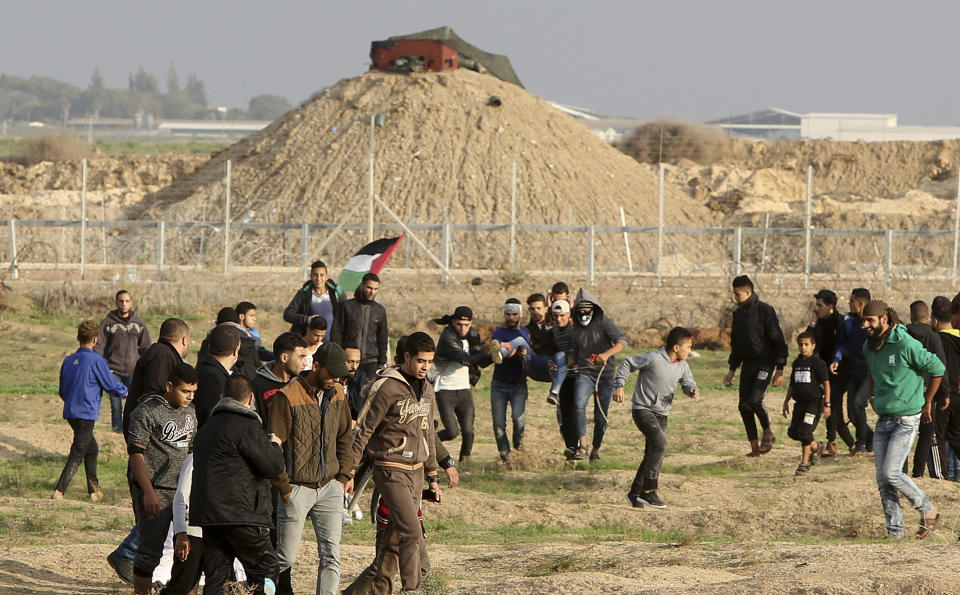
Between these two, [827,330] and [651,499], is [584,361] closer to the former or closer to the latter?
[651,499]

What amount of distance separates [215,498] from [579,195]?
36069 millimetres

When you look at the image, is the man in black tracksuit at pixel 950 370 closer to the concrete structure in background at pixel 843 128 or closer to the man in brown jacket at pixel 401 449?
the man in brown jacket at pixel 401 449

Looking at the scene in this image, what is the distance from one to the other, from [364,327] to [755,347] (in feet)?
12.2

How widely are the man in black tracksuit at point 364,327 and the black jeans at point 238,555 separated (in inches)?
230

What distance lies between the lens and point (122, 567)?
7.29 m

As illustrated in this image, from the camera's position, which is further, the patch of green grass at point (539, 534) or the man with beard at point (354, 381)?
the patch of green grass at point (539, 534)

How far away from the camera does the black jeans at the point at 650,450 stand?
407 inches

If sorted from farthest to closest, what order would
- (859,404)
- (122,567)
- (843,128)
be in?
(843,128) < (859,404) < (122,567)

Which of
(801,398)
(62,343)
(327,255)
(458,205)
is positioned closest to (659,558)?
(801,398)

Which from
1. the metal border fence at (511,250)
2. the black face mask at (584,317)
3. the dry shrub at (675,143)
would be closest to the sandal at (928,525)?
the black face mask at (584,317)

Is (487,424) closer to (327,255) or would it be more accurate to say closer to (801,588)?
(801,588)

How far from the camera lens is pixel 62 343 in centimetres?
2072

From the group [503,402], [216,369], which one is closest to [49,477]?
[503,402]

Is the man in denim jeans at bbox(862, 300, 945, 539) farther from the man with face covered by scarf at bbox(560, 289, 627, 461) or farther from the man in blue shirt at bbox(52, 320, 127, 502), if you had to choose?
the man in blue shirt at bbox(52, 320, 127, 502)
